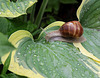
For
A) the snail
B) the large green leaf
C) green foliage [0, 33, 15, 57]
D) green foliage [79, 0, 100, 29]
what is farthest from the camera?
green foliage [79, 0, 100, 29]

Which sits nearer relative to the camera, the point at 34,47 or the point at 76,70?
the point at 76,70

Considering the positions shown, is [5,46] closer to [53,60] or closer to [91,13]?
[53,60]

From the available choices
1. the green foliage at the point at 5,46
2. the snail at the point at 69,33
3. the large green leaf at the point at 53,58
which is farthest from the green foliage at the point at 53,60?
the green foliage at the point at 5,46

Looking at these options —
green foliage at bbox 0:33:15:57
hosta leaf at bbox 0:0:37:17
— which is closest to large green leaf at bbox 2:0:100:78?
hosta leaf at bbox 0:0:37:17

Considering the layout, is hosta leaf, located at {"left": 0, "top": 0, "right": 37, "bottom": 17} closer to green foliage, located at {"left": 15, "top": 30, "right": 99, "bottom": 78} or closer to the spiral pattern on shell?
green foliage, located at {"left": 15, "top": 30, "right": 99, "bottom": 78}

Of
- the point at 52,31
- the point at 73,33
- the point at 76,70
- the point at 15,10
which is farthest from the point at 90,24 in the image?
the point at 15,10

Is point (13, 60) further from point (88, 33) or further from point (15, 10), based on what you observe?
point (88, 33)
